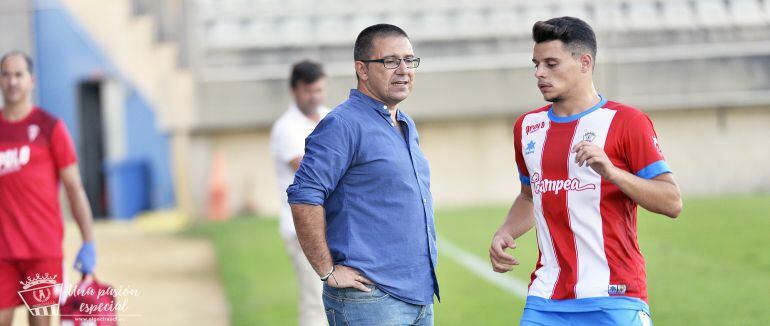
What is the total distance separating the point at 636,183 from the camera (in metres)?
4.80

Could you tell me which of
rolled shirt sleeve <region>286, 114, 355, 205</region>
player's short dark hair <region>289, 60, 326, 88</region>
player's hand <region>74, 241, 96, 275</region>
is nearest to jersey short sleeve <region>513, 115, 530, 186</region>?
rolled shirt sleeve <region>286, 114, 355, 205</region>

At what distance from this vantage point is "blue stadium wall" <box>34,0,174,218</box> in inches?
886

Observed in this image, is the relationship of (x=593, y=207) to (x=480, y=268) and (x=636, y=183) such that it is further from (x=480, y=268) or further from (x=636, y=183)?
(x=480, y=268)

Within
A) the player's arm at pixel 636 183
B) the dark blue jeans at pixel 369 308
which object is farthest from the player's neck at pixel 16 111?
the player's arm at pixel 636 183

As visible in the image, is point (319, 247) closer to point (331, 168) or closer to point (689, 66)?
point (331, 168)

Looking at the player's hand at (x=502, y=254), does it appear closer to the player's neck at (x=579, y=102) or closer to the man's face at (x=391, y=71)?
the player's neck at (x=579, y=102)

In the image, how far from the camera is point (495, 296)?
11.1 m

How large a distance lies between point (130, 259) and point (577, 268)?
1146 cm

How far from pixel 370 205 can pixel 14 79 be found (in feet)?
10.3

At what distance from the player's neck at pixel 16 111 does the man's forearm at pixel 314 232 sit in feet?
9.68

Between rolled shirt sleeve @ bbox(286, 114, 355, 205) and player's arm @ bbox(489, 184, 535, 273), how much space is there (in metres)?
0.87

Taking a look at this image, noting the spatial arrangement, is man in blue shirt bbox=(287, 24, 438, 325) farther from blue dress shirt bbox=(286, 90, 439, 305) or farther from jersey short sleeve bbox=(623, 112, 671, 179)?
jersey short sleeve bbox=(623, 112, 671, 179)

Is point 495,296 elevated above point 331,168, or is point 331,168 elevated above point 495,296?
point 331,168

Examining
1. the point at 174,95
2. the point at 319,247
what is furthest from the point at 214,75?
the point at 319,247
